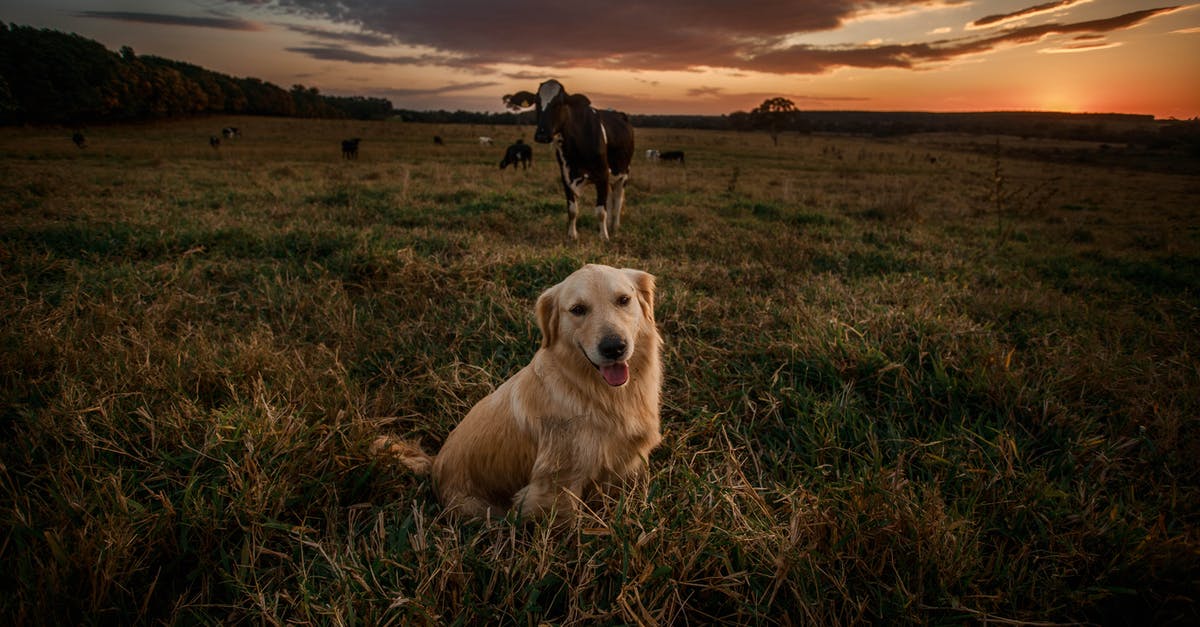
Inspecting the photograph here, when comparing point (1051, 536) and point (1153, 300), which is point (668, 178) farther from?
point (1051, 536)

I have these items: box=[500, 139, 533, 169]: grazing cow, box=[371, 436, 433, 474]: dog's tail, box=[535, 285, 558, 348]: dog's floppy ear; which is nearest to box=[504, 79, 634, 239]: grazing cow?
box=[535, 285, 558, 348]: dog's floppy ear

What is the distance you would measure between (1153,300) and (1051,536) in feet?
19.6

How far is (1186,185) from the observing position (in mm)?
13141

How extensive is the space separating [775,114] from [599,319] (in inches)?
2420

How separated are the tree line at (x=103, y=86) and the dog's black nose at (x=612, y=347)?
3356 centimetres

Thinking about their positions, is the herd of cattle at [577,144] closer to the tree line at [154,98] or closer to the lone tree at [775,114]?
the tree line at [154,98]

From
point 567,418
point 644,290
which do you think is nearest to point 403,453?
point 567,418

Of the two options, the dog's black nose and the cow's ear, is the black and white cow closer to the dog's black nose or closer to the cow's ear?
the cow's ear

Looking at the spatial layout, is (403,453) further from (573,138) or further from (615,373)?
(573,138)

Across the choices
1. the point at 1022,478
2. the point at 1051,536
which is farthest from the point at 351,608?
the point at 1022,478

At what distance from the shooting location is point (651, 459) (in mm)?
2732

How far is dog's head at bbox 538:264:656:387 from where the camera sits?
2.18 metres

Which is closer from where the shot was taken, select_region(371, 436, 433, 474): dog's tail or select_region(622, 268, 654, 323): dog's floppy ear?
select_region(371, 436, 433, 474): dog's tail

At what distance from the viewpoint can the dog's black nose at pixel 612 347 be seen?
2.14 meters
